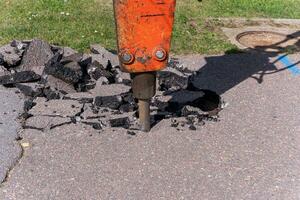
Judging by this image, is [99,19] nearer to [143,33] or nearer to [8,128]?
[8,128]

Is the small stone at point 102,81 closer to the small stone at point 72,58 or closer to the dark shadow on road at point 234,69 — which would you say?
the small stone at point 72,58

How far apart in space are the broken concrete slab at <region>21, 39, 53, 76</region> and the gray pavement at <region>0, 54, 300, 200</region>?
1.51m

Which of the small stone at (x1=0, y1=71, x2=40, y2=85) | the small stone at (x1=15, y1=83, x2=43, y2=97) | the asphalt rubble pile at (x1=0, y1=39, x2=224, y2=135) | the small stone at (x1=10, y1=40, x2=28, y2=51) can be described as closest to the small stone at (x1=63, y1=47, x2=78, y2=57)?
the asphalt rubble pile at (x1=0, y1=39, x2=224, y2=135)

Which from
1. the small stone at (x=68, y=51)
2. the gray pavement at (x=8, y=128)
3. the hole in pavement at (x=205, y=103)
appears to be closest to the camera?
the gray pavement at (x=8, y=128)

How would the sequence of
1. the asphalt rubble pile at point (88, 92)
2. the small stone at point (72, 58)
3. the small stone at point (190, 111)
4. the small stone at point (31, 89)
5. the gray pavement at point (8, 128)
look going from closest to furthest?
1. the gray pavement at point (8, 128)
2. the asphalt rubble pile at point (88, 92)
3. the small stone at point (190, 111)
4. the small stone at point (31, 89)
5. the small stone at point (72, 58)

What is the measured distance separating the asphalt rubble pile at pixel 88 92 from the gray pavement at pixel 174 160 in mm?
154

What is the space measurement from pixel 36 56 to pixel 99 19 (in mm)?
2437

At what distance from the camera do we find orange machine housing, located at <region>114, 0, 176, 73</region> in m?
4.26

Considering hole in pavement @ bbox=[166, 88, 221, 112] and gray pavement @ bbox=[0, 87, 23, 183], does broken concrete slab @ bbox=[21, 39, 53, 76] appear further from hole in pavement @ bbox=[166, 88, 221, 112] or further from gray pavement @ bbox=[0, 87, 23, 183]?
hole in pavement @ bbox=[166, 88, 221, 112]

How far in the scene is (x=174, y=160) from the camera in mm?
4660

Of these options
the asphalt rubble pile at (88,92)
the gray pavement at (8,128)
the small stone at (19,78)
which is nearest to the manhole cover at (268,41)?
the asphalt rubble pile at (88,92)

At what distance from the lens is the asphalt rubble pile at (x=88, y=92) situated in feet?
17.4

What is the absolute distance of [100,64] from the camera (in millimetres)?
6223

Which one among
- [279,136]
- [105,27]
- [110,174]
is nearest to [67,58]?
[105,27]
